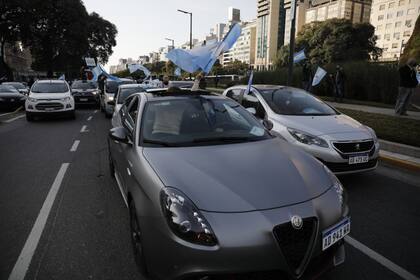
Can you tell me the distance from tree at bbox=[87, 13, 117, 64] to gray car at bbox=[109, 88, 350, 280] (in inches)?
2219

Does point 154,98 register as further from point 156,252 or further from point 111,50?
point 111,50

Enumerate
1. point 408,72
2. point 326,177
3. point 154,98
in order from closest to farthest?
point 326,177, point 154,98, point 408,72

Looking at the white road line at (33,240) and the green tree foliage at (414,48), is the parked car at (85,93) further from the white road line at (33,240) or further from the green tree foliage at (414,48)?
the green tree foliage at (414,48)

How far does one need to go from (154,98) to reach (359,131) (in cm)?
341

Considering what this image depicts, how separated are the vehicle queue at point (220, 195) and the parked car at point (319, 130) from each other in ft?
5.48

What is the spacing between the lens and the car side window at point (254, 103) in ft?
23.3

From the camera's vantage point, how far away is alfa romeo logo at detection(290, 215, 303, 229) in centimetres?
251

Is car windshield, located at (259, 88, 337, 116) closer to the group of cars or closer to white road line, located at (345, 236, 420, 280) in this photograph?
the group of cars

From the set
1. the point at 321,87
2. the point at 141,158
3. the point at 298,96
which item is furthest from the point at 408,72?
the point at 321,87

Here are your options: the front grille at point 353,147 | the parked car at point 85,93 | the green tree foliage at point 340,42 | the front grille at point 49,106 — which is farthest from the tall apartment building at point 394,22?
the front grille at point 353,147

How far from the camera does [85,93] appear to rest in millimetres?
20328

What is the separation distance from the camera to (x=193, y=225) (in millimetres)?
2510

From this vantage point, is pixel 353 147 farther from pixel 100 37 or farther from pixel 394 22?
pixel 394 22

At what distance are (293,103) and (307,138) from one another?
4.77 ft
